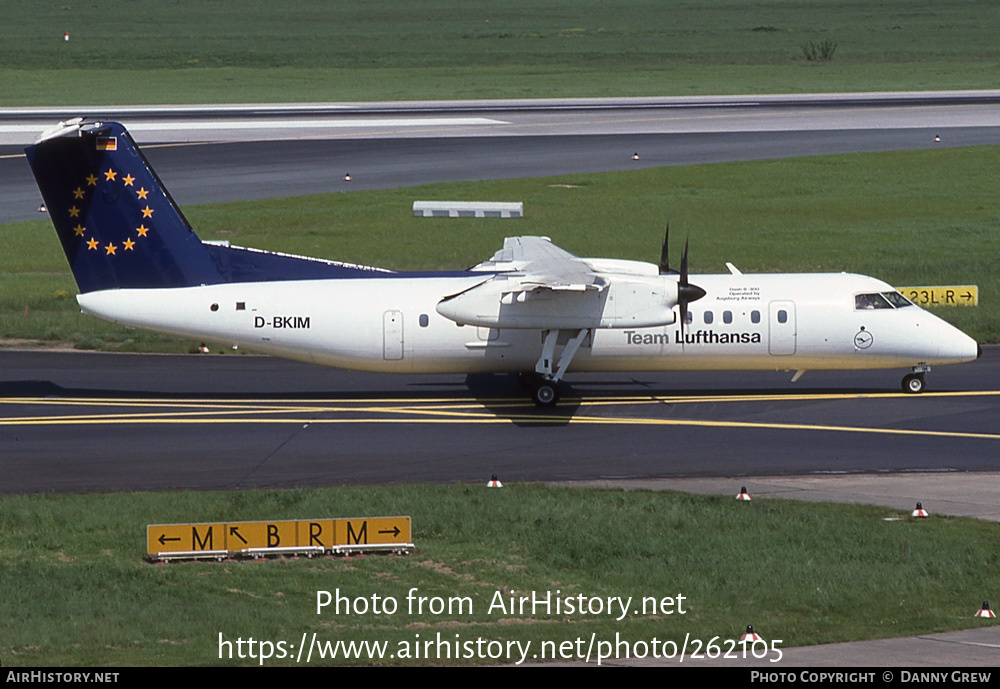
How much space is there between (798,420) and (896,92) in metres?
64.9

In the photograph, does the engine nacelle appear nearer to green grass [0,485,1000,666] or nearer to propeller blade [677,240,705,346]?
propeller blade [677,240,705,346]

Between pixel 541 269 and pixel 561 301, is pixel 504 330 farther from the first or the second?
pixel 541 269

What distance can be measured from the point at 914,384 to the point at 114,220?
65.0 feet

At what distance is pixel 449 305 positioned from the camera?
98.2 feet

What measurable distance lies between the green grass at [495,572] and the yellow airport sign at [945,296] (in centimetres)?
1874

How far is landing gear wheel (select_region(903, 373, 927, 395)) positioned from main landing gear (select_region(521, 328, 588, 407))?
8.37 meters

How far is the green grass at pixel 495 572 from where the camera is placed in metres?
16.8

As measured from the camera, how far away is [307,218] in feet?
177

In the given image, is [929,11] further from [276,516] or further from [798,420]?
[276,516]

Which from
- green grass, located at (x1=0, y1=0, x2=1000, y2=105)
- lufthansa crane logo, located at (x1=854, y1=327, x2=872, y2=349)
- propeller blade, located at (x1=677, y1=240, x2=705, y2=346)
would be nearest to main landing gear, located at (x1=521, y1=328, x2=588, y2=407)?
propeller blade, located at (x1=677, y1=240, x2=705, y2=346)

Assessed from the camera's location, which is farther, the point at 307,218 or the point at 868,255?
the point at 307,218

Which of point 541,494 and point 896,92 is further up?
point 896,92

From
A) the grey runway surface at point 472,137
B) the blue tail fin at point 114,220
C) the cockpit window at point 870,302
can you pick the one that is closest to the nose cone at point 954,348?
the cockpit window at point 870,302
